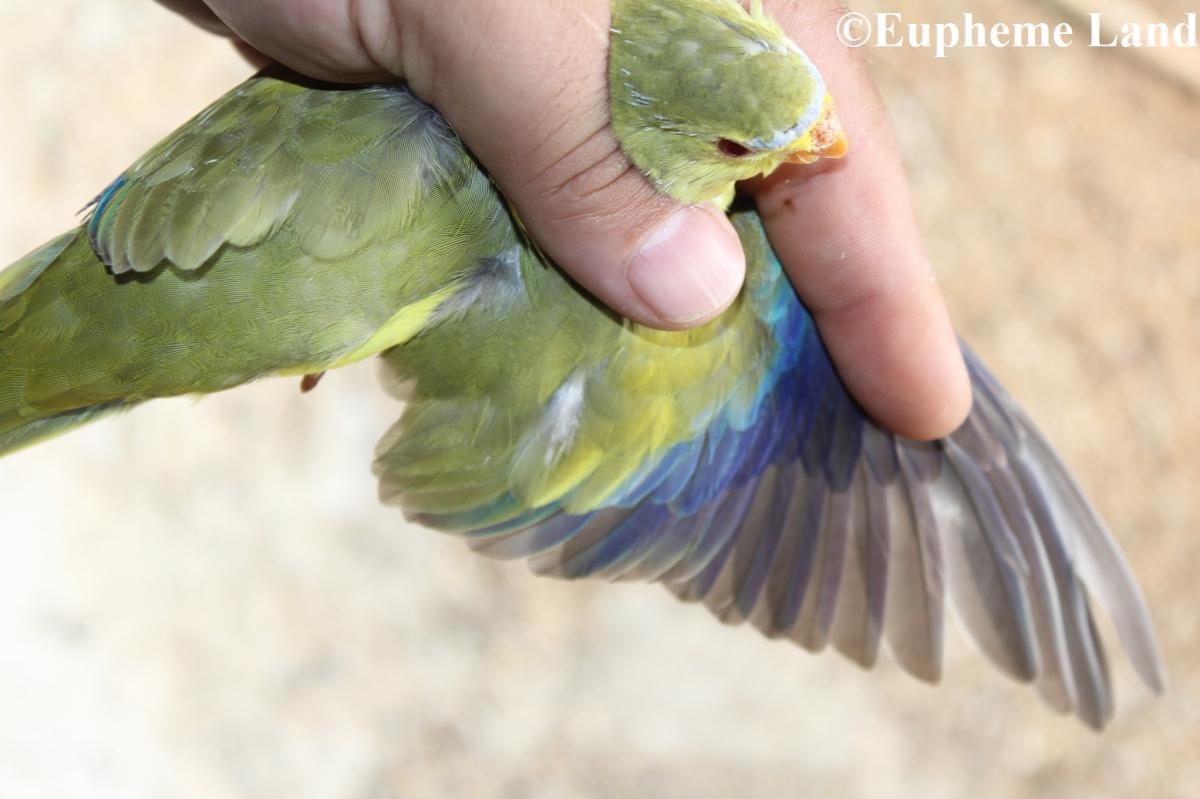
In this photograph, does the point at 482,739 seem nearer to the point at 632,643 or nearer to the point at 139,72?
the point at 632,643

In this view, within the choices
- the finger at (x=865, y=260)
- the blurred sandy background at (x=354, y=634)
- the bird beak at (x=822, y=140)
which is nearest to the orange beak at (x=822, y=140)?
the bird beak at (x=822, y=140)

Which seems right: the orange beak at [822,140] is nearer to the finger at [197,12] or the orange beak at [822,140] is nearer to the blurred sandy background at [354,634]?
the finger at [197,12]

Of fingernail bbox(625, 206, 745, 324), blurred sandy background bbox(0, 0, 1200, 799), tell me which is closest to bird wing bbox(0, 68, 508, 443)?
fingernail bbox(625, 206, 745, 324)

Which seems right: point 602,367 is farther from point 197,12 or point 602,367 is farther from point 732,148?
point 197,12

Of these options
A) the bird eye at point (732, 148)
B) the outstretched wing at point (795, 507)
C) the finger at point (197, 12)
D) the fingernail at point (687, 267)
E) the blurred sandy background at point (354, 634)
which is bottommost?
the blurred sandy background at point (354, 634)

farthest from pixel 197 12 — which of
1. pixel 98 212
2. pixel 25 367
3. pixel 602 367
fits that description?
pixel 602 367

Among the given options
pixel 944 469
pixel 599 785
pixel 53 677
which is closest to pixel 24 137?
pixel 53 677

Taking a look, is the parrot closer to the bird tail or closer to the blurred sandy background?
the bird tail
